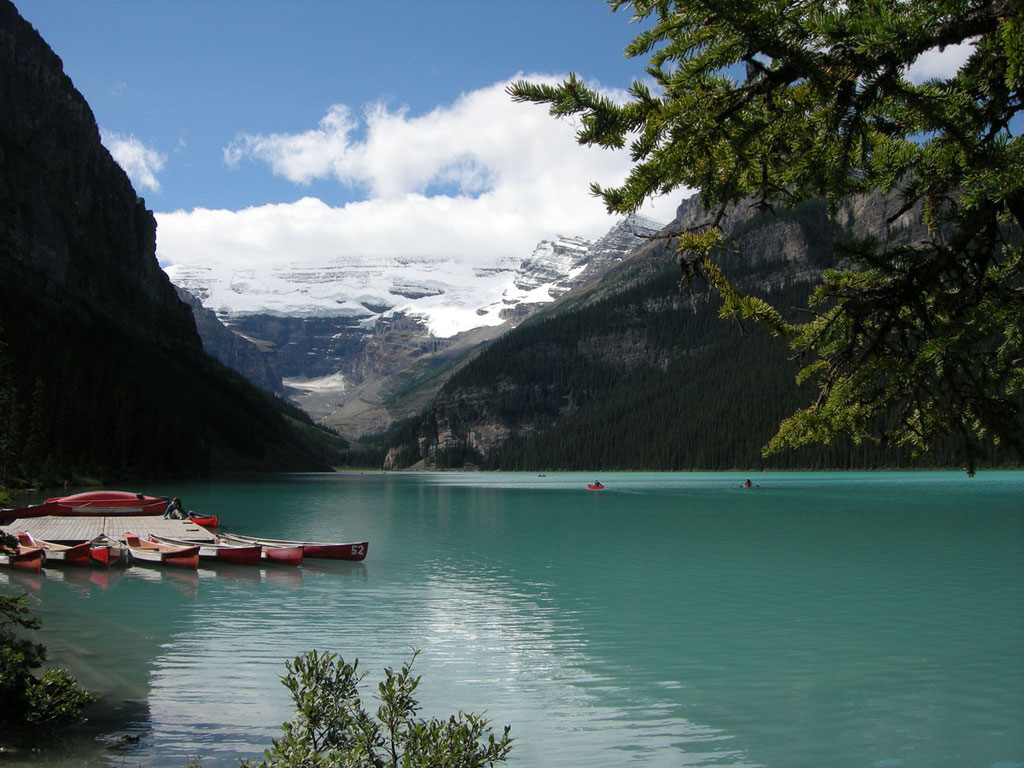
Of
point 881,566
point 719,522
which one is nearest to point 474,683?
point 881,566

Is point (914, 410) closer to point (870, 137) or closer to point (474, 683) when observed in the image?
point (870, 137)

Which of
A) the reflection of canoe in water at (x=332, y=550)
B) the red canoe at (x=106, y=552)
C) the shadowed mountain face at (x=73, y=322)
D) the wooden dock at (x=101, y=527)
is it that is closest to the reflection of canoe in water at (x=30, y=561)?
the red canoe at (x=106, y=552)

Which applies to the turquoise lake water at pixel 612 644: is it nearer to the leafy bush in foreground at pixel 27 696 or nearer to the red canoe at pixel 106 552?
the leafy bush in foreground at pixel 27 696

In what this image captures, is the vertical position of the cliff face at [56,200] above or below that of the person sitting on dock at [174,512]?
above

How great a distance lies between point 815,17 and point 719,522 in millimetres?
58047

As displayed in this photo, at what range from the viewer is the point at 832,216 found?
5727mm

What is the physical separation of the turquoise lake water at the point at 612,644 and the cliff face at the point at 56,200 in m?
126

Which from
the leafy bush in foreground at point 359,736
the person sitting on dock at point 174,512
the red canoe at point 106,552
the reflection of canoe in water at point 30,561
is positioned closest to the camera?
the leafy bush in foreground at point 359,736

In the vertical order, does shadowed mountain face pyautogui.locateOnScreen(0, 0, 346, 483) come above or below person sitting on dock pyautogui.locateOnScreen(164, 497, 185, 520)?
above

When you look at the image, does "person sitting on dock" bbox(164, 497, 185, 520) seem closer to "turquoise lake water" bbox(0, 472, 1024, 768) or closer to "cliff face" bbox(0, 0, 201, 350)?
"turquoise lake water" bbox(0, 472, 1024, 768)

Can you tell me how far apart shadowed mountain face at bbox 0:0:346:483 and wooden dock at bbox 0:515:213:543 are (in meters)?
29.7

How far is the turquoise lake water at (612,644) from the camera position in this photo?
14039 mm

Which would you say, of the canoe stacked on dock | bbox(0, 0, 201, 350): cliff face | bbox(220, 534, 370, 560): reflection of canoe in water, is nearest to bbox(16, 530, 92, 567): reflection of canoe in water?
the canoe stacked on dock

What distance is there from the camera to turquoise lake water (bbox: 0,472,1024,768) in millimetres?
14039
